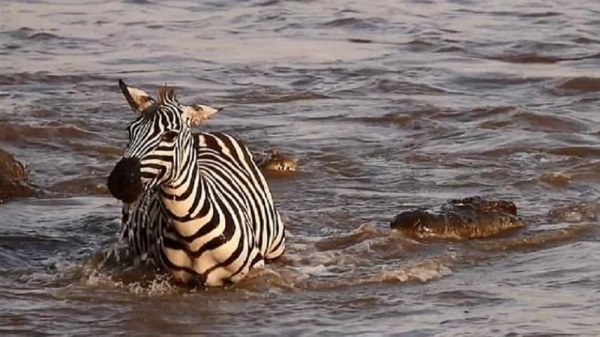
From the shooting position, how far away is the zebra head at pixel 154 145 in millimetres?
8398

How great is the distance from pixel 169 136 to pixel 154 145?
13 centimetres

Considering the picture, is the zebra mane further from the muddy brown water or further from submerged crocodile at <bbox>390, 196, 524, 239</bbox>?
submerged crocodile at <bbox>390, 196, 524, 239</bbox>

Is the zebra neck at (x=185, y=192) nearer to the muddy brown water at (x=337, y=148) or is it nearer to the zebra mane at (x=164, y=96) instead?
the zebra mane at (x=164, y=96)

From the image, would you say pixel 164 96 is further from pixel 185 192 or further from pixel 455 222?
pixel 455 222

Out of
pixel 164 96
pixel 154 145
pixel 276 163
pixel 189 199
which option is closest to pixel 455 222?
pixel 276 163

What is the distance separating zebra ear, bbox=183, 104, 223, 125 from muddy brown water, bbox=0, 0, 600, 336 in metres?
1.02

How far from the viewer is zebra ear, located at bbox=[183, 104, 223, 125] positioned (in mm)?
8950

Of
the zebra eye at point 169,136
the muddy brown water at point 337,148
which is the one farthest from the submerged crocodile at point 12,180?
the zebra eye at point 169,136

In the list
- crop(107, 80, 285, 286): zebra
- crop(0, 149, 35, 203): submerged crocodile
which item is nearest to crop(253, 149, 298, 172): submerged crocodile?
crop(0, 149, 35, 203): submerged crocodile

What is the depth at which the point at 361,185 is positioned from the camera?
12859 millimetres

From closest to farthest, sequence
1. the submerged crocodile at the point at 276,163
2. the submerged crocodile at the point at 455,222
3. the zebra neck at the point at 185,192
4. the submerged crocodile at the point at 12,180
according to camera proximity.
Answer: the zebra neck at the point at 185,192
the submerged crocodile at the point at 455,222
the submerged crocodile at the point at 12,180
the submerged crocodile at the point at 276,163

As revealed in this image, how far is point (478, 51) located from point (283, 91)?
367 cm

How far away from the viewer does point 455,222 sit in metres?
11.1

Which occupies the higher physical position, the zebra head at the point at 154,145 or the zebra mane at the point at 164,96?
the zebra mane at the point at 164,96
